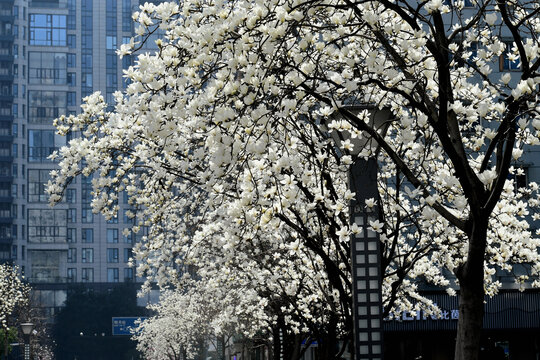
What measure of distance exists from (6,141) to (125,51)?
112 meters

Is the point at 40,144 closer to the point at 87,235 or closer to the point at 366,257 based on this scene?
the point at 87,235

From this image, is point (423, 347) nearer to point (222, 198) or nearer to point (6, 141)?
point (222, 198)

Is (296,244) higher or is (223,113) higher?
(223,113)

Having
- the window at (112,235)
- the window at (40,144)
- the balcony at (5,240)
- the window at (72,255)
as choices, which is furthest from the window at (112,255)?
the balcony at (5,240)

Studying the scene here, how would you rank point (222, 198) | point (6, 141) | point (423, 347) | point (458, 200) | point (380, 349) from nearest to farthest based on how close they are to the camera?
point (458, 200) < point (380, 349) < point (222, 198) < point (423, 347) < point (6, 141)

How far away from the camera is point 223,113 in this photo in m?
7.63

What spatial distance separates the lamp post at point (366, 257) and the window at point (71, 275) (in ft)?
368

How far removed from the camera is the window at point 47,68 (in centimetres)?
12412

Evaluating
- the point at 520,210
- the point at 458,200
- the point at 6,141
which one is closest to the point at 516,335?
the point at 520,210

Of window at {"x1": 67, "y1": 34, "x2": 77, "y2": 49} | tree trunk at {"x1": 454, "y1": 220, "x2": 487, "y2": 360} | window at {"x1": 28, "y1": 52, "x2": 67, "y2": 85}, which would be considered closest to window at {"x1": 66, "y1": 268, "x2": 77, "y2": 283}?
window at {"x1": 28, "y1": 52, "x2": 67, "y2": 85}

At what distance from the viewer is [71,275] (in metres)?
121

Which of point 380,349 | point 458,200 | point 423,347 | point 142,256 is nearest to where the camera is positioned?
point 458,200

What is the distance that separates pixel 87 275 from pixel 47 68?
1082 inches

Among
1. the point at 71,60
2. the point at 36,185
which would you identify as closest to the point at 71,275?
the point at 36,185
